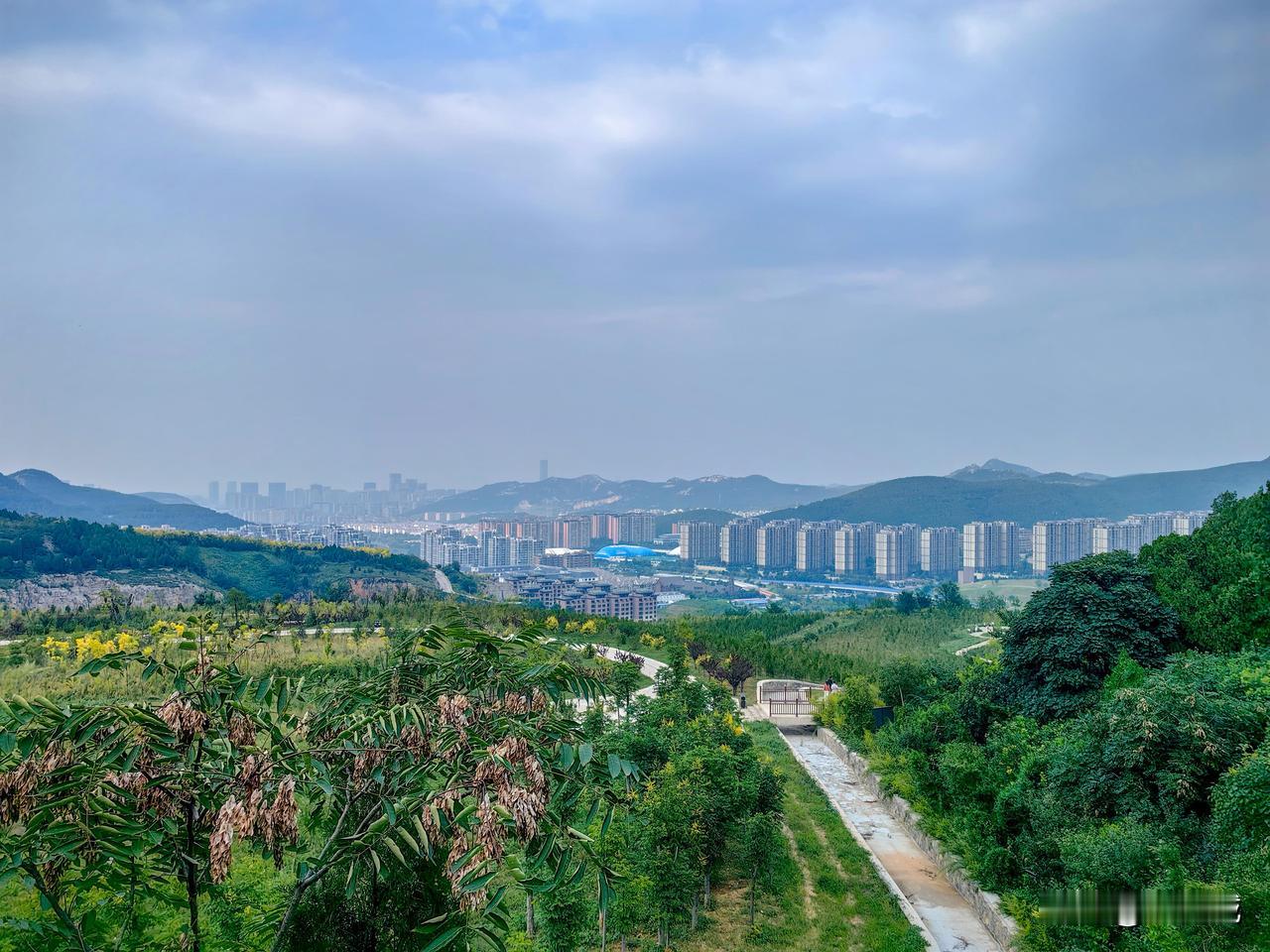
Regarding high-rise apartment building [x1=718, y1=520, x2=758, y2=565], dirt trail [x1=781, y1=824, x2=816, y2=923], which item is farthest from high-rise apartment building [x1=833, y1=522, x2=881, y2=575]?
dirt trail [x1=781, y1=824, x2=816, y2=923]

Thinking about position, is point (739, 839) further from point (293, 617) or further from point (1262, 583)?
point (293, 617)

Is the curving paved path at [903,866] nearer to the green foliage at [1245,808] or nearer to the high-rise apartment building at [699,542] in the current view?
the green foliage at [1245,808]

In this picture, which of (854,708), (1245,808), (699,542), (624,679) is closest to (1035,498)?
(699,542)

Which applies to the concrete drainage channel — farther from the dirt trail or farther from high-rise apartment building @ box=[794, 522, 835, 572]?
high-rise apartment building @ box=[794, 522, 835, 572]

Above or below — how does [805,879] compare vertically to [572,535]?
below

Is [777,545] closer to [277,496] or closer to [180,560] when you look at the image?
[180,560]

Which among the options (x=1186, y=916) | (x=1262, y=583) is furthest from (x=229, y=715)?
(x=1262, y=583)
